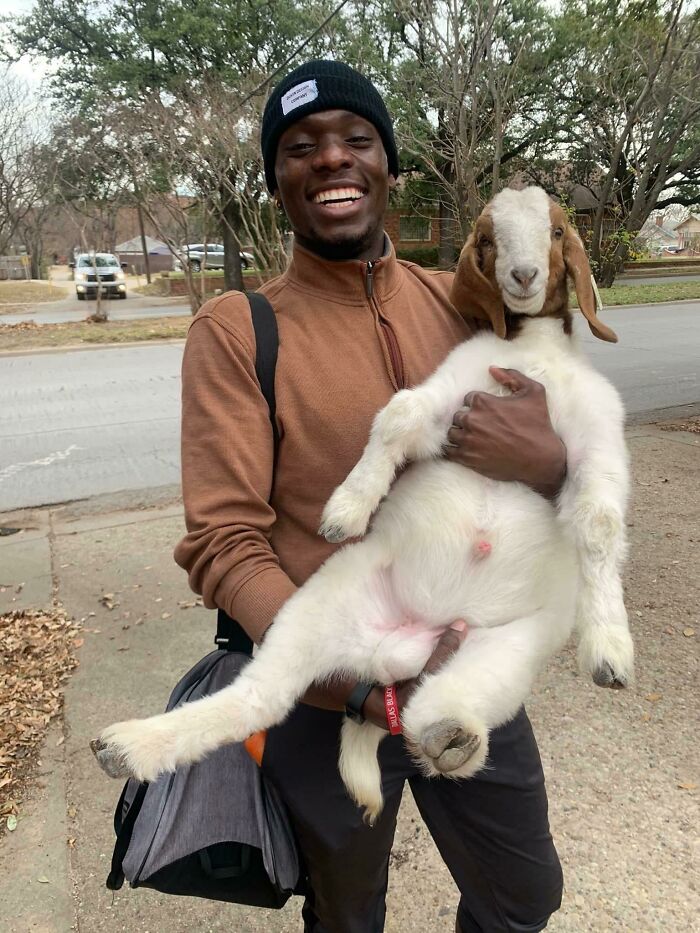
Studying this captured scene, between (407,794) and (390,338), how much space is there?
2.12m

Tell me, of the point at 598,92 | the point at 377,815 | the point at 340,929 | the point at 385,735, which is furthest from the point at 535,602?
the point at 598,92

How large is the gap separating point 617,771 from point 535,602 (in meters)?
1.77

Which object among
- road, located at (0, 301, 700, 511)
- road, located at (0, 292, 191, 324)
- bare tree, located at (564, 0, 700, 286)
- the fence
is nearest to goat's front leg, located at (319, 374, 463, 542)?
road, located at (0, 301, 700, 511)

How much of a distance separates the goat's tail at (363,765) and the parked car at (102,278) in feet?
99.5

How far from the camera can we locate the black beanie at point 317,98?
6.39ft

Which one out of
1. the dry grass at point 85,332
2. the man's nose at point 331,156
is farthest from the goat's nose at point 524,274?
the dry grass at point 85,332

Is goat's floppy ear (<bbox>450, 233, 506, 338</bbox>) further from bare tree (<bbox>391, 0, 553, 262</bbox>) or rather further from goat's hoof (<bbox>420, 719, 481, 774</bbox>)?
bare tree (<bbox>391, 0, 553, 262</bbox>)

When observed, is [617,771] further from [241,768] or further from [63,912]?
[63,912]

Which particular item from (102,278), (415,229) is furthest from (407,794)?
(102,278)

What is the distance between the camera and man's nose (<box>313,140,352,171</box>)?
1947 mm

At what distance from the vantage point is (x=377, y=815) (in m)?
1.77

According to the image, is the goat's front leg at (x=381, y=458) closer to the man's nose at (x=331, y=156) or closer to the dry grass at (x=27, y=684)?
the man's nose at (x=331, y=156)

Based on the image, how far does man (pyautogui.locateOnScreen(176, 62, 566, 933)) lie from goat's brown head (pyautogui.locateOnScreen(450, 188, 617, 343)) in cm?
21

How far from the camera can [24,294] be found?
108ft
